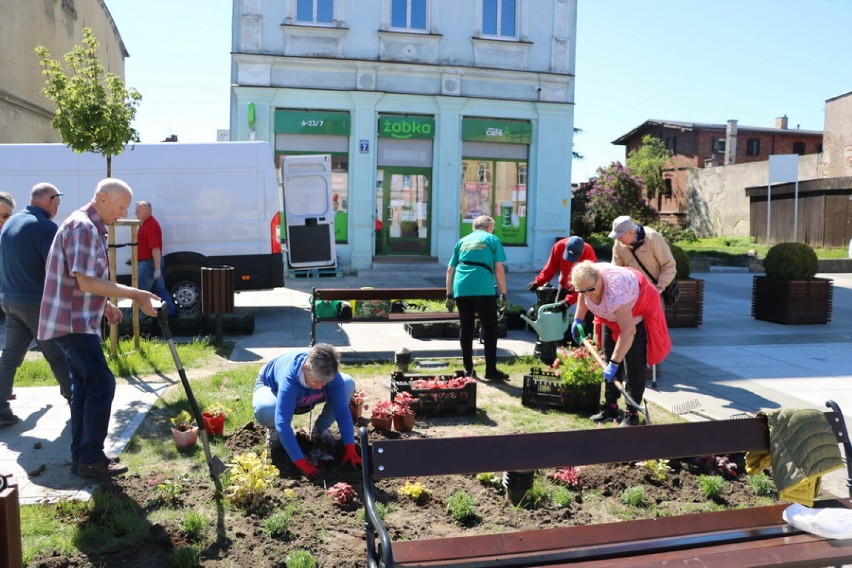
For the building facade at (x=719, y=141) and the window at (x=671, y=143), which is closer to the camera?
the building facade at (x=719, y=141)

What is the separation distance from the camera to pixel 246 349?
32.3 feet

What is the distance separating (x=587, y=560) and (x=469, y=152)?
16976 millimetres

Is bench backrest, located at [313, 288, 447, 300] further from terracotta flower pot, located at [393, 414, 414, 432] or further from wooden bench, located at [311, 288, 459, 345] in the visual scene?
terracotta flower pot, located at [393, 414, 414, 432]

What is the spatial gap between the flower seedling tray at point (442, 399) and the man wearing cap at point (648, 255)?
2.19 metres

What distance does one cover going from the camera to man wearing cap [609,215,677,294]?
25.9ft

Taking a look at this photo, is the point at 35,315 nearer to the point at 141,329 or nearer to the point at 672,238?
the point at 141,329

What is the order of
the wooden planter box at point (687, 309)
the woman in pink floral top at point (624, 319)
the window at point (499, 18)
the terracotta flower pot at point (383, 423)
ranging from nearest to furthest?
the woman in pink floral top at point (624, 319)
the terracotta flower pot at point (383, 423)
the wooden planter box at point (687, 309)
the window at point (499, 18)

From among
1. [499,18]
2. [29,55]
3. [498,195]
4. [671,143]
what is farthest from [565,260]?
[671,143]

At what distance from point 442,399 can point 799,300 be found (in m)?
7.88

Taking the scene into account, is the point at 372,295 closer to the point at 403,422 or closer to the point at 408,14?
the point at 403,422

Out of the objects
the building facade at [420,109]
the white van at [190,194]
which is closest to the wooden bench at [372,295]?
the white van at [190,194]

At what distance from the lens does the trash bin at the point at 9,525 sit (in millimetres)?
2635

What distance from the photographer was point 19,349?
624 centimetres

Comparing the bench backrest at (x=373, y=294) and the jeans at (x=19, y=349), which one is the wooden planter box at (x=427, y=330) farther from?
the jeans at (x=19, y=349)
